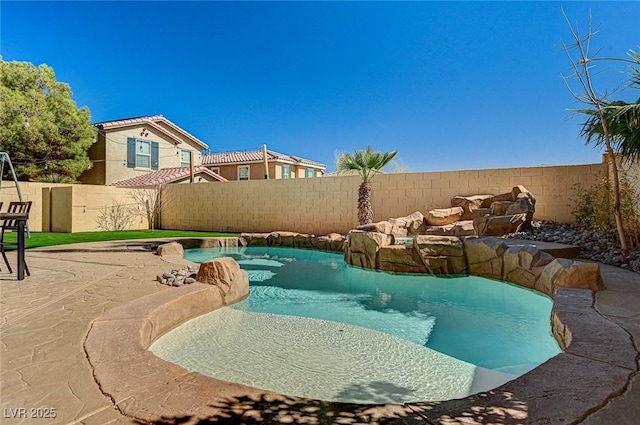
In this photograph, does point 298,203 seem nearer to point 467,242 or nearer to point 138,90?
point 467,242

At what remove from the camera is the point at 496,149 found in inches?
644

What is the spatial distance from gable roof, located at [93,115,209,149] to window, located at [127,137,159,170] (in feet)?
2.96

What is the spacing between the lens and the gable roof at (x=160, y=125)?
59.3 ft

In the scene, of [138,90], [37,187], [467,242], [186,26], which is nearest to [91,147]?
[138,90]

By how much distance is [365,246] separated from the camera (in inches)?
312

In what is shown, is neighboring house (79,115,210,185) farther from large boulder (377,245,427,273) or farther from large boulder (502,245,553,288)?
large boulder (502,245,553,288)

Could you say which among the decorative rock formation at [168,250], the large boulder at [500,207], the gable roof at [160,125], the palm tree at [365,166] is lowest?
the decorative rock formation at [168,250]

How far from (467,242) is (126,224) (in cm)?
1396

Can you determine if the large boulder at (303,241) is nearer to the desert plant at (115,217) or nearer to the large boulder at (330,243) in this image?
the large boulder at (330,243)

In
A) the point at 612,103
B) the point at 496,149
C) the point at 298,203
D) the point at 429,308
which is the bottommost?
the point at 429,308

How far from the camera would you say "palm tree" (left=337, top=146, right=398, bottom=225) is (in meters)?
11.0

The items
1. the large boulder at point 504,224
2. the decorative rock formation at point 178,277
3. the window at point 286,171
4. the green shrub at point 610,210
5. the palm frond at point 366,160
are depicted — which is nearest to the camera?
the decorative rock formation at point 178,277

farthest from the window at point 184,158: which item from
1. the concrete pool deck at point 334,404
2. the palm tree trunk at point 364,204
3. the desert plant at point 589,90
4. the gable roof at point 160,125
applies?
the desert plant at point 589,90

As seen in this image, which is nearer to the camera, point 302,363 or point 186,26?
point 302,363
